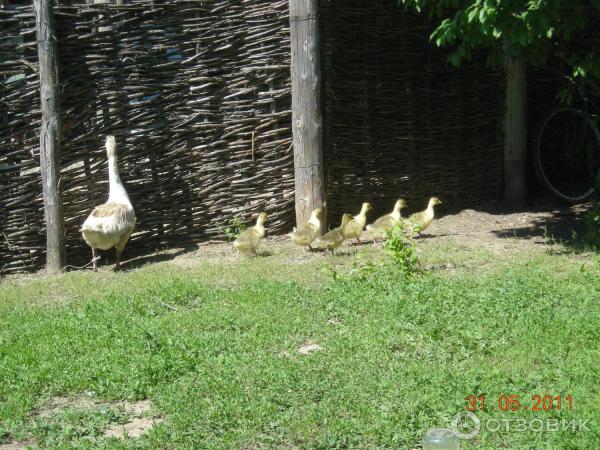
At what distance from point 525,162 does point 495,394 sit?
7.46 meters

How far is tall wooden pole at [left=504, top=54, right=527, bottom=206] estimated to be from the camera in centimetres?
1159

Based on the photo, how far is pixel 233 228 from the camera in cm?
1016

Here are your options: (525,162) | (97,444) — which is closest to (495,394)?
(97,444)

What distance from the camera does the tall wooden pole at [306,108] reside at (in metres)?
9.65

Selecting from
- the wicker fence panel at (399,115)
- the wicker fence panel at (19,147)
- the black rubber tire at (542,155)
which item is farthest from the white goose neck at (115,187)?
the black rubber tire at (542,155)

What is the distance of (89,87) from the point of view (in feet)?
31.0

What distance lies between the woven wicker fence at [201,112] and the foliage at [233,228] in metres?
0.08

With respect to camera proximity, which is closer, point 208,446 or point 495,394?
point 208,446

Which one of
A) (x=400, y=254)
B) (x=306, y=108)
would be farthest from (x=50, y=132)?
(x=400, y=254)

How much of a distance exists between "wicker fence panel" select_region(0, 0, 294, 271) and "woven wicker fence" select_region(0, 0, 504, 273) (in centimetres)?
1

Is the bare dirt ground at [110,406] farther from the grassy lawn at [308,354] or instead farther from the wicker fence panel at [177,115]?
the wicker fence panel at [177,115]

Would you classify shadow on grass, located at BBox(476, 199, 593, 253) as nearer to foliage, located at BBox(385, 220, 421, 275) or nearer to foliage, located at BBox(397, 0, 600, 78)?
foliage, located at BBox(397, 0, 600, 78)

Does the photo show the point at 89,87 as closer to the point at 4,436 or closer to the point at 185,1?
the point at 185,1

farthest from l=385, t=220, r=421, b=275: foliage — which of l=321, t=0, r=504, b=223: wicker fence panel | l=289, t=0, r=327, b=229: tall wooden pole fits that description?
l=321, t=0, r=504, b=223: wicker fence panel
